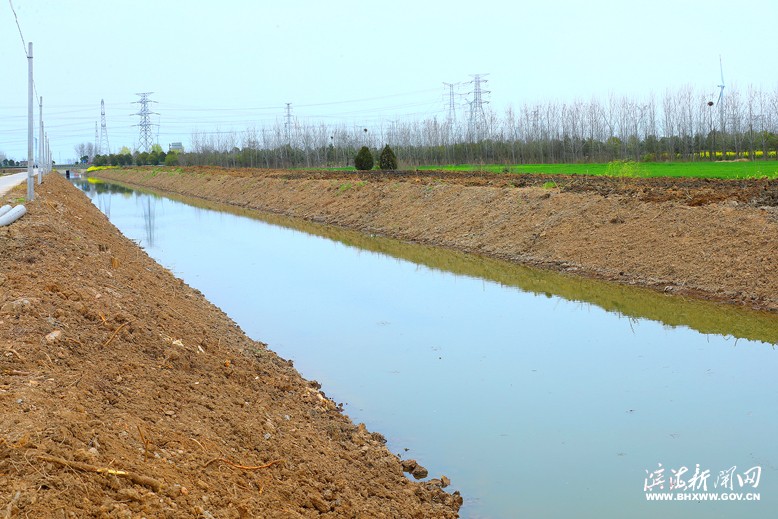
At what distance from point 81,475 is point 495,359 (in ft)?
21.5

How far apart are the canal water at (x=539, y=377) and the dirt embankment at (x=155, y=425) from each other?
779mm

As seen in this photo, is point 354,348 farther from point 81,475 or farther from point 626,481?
point 81,475

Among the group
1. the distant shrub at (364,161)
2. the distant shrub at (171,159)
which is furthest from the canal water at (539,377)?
the distant shrub at (171,159)

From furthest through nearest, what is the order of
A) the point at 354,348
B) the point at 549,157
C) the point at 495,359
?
the point at 549,157, the point at 354,348, the point at 495,359

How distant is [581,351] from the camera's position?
33.6 ft

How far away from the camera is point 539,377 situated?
29.5 ft

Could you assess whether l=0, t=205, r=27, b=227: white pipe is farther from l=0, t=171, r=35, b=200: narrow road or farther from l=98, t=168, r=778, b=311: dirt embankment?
l=98, t=168, r=778, b=311: dirt embankment

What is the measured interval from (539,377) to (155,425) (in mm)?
5131

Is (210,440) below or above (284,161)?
below

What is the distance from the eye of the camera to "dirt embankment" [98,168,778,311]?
13961 mm

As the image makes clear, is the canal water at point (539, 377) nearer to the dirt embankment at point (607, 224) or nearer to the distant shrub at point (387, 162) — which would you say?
the dirt embankment at point (607, 224)

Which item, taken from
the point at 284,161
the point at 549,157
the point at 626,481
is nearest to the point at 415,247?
the point at 626,481

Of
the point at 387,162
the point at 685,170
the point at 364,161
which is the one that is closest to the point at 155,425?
the point at 685,170

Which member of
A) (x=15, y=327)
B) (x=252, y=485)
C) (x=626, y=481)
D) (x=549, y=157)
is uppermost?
(x=549, y=157)
